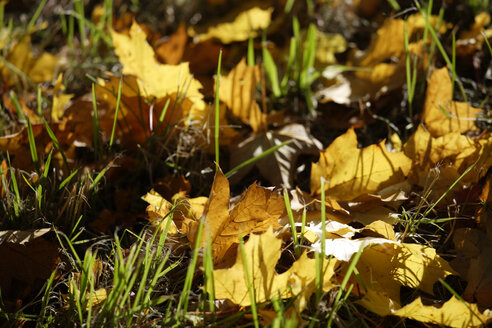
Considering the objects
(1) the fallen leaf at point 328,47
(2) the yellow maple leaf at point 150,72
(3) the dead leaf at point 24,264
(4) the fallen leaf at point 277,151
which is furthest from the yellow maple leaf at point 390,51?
(3) the dead leaf at point 24,264

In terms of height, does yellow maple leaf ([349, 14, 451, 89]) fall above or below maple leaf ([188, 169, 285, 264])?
Result: above

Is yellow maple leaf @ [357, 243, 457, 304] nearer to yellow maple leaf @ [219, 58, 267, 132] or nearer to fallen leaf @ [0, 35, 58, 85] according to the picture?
yellow maple leaf @ [219, 58, 267, 132]

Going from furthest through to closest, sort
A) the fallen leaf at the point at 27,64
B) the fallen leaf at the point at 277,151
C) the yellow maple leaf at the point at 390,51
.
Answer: the fallen leaf at the point at 27,64
the yellow maple leaf at the point at 390,51
the fallen leaf at the point at 277,151

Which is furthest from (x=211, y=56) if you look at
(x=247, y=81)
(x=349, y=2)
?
(x=349, y=2)

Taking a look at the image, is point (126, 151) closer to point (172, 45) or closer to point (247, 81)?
point (247, 81)

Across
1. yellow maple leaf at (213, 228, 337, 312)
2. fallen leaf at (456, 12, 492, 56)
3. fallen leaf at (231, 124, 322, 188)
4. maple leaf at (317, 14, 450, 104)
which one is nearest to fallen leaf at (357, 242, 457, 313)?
yellow maple leaf at (213, 228, 337, 312)

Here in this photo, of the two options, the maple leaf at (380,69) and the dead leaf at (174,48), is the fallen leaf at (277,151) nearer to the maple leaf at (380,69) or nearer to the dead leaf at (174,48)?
the maple leaf at (380,69)

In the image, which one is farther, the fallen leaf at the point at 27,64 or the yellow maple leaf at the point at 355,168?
the fallen leaf at the point at 27,64
